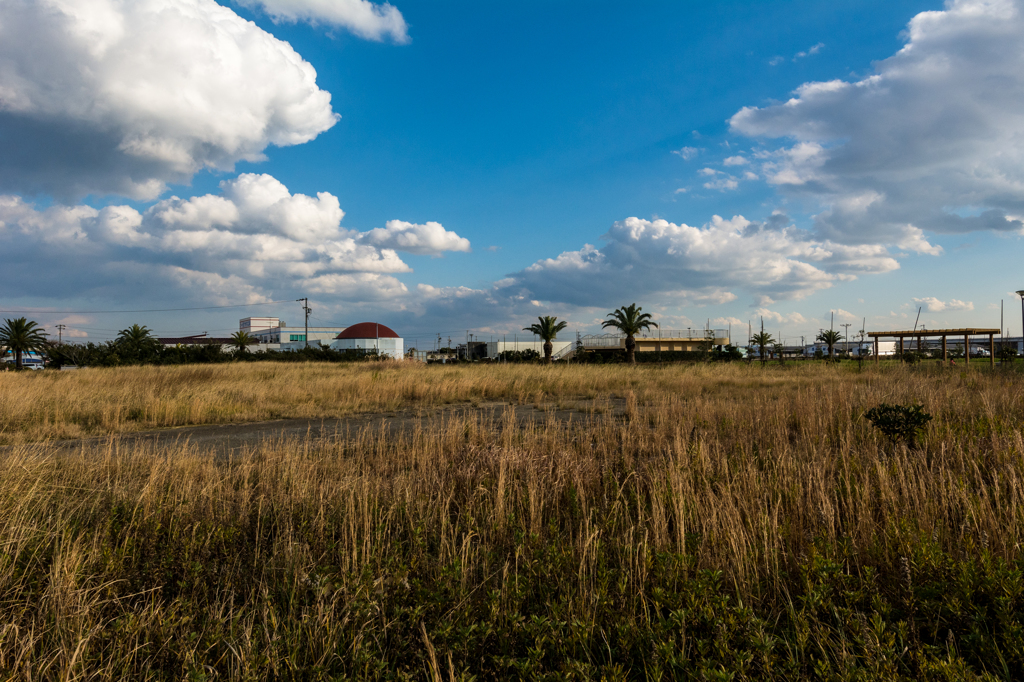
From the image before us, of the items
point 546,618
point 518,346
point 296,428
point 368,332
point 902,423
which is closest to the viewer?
point 546,618

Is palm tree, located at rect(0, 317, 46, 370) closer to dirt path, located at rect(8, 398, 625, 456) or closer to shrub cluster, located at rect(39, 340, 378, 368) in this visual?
shrub cluster, located at rect(39, 340, 378, 368)

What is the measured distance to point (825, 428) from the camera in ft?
22.5

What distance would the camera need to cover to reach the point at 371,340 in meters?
96.2

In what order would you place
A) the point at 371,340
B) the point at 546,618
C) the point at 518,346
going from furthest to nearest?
1. the point at 371,340
2. the point at 518,346
3. the point at 546,618

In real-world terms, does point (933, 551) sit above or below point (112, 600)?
above

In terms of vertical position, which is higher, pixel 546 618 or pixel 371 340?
pixel 371 340

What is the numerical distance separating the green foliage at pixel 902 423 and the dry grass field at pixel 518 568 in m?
0.18

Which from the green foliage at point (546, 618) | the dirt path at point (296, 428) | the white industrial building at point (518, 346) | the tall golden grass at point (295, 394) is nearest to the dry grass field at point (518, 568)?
the green foliage at point (546, 618)

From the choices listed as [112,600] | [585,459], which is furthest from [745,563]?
[112,600]

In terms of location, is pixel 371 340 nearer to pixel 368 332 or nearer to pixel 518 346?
pixel 368 332

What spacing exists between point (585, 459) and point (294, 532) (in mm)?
2865

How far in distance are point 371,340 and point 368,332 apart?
37.6 feet

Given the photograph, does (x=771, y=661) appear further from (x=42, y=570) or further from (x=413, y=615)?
(x=42, y=570)

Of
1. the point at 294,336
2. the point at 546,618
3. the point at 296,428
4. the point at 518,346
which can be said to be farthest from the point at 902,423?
the point at 294,336
